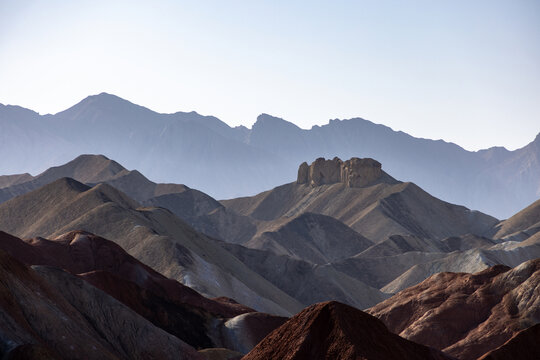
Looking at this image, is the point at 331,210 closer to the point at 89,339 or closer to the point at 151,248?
the point at 151,248

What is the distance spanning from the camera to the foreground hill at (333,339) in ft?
99.8

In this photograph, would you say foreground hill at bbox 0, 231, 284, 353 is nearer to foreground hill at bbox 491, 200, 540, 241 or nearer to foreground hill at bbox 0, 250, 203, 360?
foreground hill at bbox 0, 250, 203, 360

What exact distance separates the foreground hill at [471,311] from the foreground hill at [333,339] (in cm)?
3066

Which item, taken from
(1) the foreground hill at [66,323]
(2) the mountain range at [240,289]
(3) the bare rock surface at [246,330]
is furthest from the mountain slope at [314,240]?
(1) the foreground hill at [66,323]

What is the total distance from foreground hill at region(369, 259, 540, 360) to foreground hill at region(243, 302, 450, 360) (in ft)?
101

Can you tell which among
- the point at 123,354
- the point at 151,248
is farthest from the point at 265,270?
the point at 123,354

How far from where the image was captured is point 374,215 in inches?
7210

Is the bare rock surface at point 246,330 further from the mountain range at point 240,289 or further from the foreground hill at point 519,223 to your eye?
the foreground hill at point 519,223

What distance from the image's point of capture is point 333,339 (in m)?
30.8

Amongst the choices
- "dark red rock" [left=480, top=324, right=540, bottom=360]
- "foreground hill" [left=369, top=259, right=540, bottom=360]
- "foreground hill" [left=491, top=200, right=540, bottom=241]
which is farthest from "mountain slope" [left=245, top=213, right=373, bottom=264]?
"dark red rock" [left=480, top=324, right=540, bottom=360]

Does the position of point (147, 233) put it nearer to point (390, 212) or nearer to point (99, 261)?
point (99, 261)

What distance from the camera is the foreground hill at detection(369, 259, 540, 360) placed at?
203 ft

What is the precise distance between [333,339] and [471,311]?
38188mm

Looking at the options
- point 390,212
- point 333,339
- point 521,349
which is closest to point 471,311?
point 521,349
